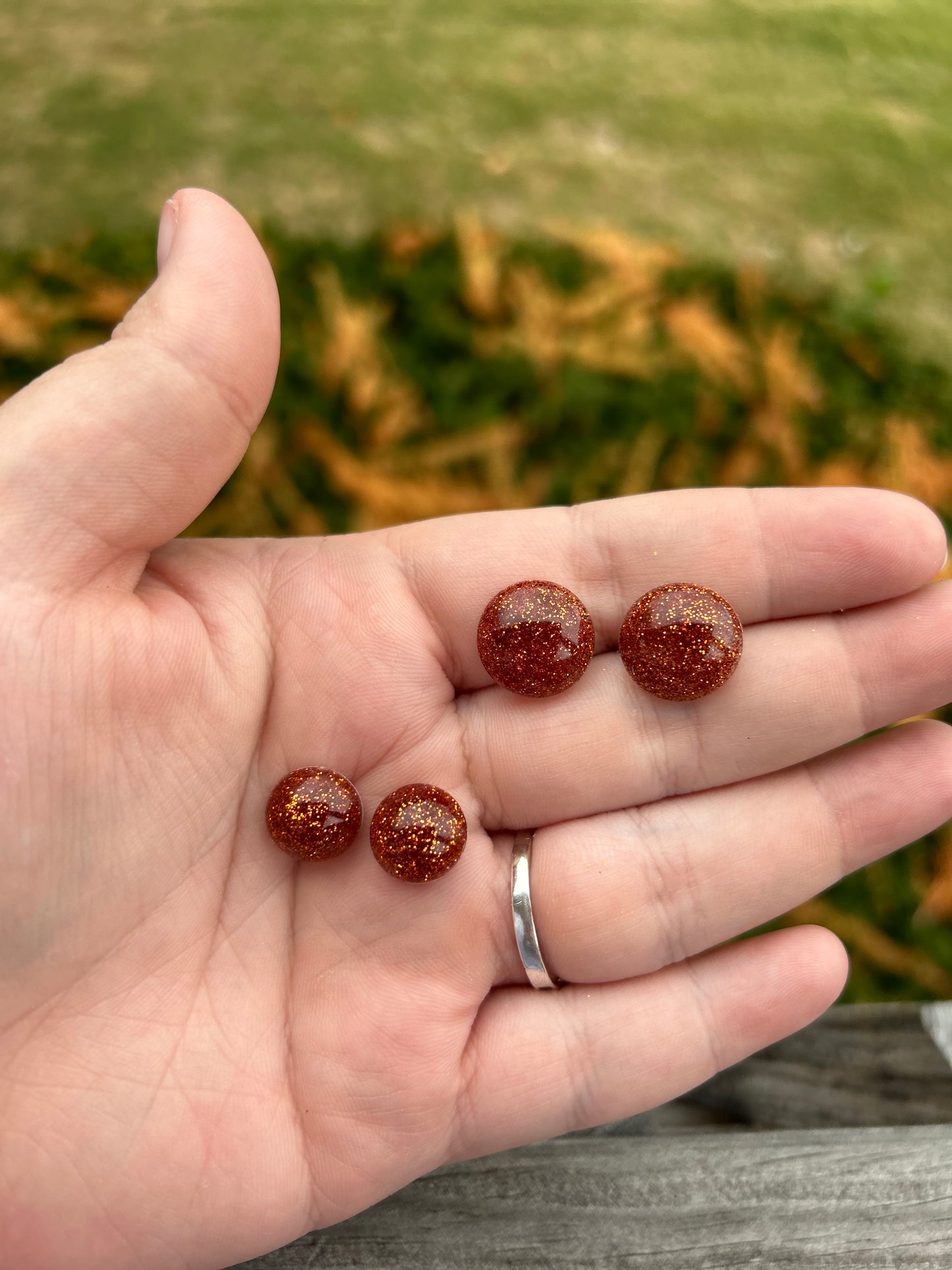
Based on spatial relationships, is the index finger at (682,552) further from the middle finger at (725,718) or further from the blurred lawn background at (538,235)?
the blurred lawn background at (538,235)

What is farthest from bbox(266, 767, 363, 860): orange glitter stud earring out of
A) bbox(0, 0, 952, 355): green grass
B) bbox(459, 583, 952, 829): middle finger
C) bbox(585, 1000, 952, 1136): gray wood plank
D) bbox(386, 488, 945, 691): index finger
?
bbox(0, 0, 952, 355): green grass

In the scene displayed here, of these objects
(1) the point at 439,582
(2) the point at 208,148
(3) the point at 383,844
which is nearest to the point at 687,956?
(3) the point at 383,844

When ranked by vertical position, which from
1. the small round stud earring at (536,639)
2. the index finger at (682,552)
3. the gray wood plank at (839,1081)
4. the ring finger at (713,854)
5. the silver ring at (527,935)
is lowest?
the gray wood plank at (839,1081)

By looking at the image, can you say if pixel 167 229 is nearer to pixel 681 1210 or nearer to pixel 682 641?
pixel 682 641

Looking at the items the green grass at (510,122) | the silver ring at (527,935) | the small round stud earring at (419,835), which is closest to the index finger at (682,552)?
the small round stud earring at (419,835)

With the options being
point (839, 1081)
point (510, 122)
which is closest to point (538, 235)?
point (510, 122)

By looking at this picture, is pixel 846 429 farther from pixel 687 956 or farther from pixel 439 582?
pixel 687 956

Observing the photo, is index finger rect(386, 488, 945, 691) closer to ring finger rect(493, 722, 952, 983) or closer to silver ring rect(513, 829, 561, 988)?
ring finger rect(493, 722, 952, 983)
